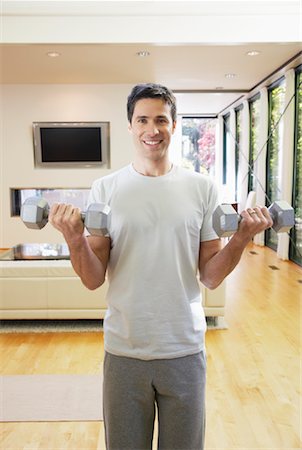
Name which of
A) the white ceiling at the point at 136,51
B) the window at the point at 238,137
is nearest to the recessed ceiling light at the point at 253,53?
the white ceiling at the point at 136,51

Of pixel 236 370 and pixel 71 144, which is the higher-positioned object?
pixel 71 144

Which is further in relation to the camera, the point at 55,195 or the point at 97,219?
the point at 55,195

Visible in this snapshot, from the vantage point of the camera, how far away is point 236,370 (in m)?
2.57

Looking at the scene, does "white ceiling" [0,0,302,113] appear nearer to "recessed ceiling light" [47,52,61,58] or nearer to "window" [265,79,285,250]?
"recessed ceiling light" [47,52,61,58]

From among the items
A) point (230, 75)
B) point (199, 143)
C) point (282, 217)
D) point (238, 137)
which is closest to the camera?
point (282, 217)

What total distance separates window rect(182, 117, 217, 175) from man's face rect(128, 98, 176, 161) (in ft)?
30.0

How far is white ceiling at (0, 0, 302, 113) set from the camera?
13.4 feet

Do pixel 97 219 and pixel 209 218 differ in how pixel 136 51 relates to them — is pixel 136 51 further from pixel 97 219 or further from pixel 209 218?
pixel 97 219

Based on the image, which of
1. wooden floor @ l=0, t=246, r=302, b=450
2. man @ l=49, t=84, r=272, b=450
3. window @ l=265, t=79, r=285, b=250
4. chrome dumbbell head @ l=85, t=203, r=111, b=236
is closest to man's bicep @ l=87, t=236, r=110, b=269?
man @ l=49, t=84, r=272, b=450

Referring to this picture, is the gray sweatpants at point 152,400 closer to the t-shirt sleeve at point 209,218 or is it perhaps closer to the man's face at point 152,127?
the t-shirt sleeve at point 209,218

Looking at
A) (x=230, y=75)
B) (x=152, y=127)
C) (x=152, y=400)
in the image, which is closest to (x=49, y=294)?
(x=152, y=400)

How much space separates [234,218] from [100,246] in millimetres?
327

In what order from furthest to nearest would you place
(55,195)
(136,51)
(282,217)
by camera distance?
(55,195) < (136,51) < (282,217)

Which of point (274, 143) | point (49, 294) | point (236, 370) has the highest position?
point (274, 143)
